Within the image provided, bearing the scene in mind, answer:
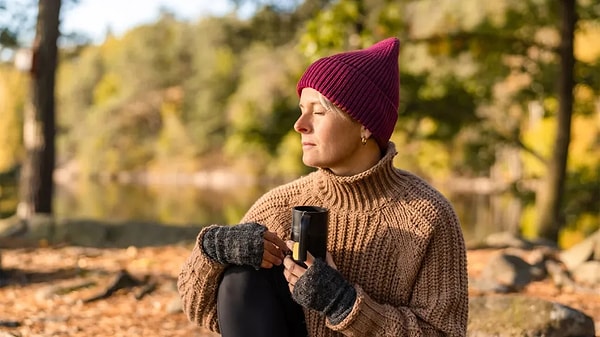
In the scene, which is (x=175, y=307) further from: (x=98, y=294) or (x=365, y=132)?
(x=365, y=132)

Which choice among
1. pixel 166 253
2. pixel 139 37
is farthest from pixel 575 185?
pixel 139 37

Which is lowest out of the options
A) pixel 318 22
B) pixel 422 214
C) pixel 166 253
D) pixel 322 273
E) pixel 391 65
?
pixel 166 253

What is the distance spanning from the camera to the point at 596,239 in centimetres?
645

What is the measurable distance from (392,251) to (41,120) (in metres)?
7.48

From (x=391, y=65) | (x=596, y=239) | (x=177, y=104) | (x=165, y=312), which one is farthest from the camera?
(x=177, y=104)

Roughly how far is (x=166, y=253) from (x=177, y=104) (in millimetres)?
47226

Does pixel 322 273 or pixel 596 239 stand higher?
pixel 322 273

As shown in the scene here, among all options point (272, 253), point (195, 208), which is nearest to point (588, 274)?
point (272, 253)

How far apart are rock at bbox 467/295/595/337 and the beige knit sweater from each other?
5.72 feet

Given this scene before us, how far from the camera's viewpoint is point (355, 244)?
235 centimetres

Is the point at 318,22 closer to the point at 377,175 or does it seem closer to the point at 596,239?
the point at 596,239

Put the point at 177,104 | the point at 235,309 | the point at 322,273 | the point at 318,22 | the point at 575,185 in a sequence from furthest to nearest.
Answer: the point at 177,104 → the point at 575,185 → the point at 318,22 → the point at 235,309 → the point at 322,273

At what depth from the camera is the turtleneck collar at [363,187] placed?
90.4 inches

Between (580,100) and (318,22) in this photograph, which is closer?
(318,22)
